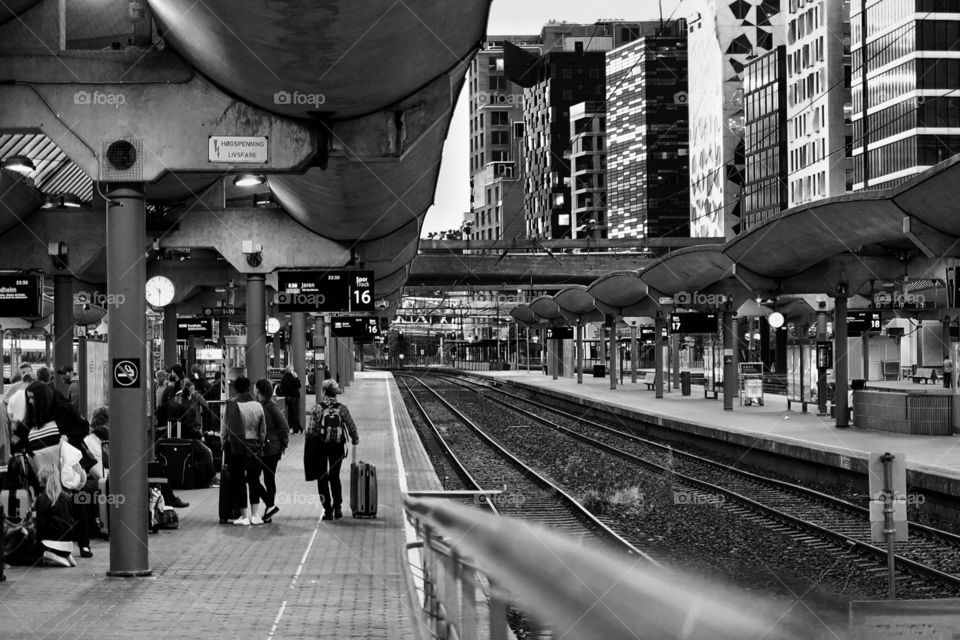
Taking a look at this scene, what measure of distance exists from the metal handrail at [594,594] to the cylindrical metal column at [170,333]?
97.3ft

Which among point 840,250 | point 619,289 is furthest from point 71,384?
point 619,289

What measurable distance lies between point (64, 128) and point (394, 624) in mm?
5599

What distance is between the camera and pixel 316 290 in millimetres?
23938

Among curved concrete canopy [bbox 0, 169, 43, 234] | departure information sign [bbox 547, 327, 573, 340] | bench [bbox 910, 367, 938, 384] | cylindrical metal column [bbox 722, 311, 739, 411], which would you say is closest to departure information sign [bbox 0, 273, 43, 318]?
curved concrete canopy [bbox 0, 169, 43, 234]

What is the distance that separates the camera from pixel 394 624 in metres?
9.27

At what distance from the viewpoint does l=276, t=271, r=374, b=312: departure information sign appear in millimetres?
23922

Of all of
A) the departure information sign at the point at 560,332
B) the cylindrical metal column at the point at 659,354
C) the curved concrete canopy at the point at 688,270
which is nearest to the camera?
the curved concrete canopy at the point at 688,270

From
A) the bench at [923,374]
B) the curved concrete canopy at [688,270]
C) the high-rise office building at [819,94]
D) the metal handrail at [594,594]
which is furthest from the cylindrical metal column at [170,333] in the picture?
the high-rise office building at [819,94]

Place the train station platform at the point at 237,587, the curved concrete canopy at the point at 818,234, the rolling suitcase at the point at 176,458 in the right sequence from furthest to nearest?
the curved concrete canopy at the point at 818,234 < the rolling suitcase at the point at 176,458 < the train station platform at the point at 237,587

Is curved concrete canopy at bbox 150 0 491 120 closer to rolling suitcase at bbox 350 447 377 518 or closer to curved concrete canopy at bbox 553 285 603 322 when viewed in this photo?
rolling suitcase at bbox 350 447 377 518

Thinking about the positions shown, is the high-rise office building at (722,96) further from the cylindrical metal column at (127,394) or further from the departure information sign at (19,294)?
the cylindrical metal column at (127,394)

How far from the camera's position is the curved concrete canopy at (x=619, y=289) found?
156 ft

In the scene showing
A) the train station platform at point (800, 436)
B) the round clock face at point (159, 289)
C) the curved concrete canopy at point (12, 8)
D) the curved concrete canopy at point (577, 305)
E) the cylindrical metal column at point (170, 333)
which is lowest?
the train station platform at point (800, 436)

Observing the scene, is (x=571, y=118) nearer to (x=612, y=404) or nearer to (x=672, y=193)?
(x=672, y=193)
